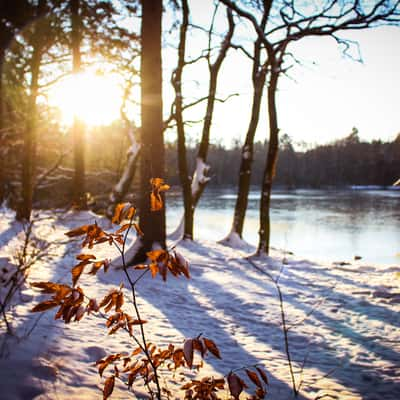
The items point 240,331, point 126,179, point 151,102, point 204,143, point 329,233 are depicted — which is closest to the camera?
point 240,331

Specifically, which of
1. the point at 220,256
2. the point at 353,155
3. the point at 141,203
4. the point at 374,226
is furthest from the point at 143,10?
the point at 353,155

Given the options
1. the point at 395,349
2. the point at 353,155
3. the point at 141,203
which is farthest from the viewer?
the point at 353,155

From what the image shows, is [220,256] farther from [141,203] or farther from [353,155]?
[353,155]

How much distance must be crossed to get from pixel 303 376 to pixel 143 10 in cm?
584

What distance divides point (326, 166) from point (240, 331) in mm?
58245

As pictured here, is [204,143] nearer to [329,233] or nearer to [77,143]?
[77,143]

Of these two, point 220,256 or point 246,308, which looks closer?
point 246,308

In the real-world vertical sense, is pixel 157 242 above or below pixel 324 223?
above

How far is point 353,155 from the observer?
49.6 meters

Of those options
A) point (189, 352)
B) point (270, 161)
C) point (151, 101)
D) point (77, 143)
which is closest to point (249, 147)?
point (270, 161)

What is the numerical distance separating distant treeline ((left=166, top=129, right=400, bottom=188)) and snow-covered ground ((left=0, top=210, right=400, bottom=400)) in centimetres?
3089

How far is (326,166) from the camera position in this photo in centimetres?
5622

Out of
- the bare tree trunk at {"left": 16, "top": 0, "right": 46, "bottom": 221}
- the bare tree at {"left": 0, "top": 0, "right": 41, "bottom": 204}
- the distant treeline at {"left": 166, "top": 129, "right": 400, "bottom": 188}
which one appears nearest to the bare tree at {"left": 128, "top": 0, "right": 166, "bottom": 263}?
the bare tree at {"left": 0, "top": 0, "right": 41, "bottom": 204}

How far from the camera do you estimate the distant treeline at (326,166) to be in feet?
127
